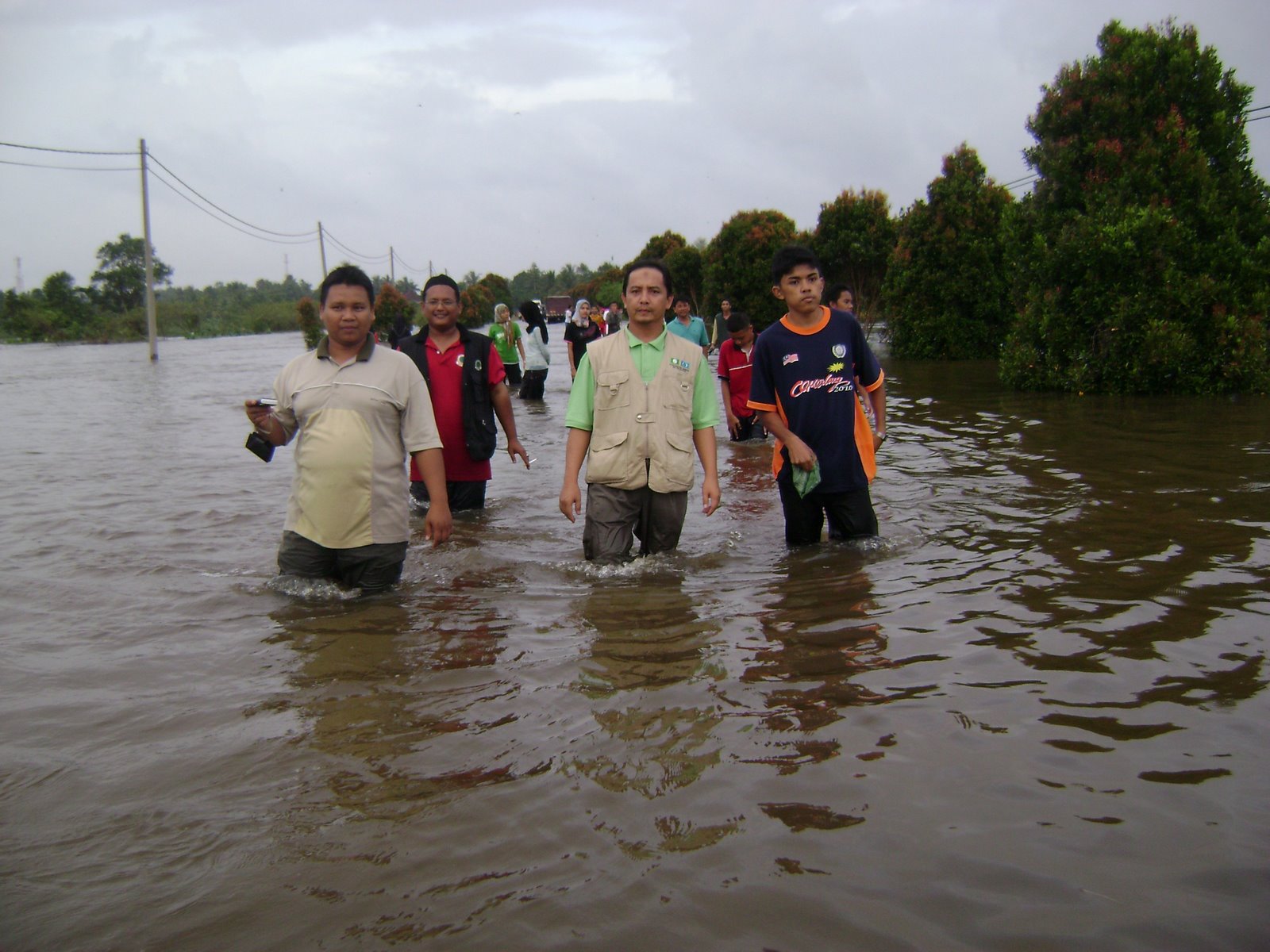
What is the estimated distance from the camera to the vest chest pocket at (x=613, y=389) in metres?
5.15

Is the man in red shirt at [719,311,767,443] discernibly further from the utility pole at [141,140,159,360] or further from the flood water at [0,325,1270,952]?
the utility pole at [141,140,159,360]

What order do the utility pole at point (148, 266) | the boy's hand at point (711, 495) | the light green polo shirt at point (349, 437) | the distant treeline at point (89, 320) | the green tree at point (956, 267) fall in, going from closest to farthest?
1. the light green polo shirt at point (349, 437)
2. the boy's hand at point (711, 495)
3. the green tree at point (956, 267)
4. the utility pole at point (148, 266)
5. the distant treeline at point (89, 320)

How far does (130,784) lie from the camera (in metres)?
3.22

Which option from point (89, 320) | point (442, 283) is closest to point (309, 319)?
point (89, 320)

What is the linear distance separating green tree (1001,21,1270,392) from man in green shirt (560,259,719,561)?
34.4 ft

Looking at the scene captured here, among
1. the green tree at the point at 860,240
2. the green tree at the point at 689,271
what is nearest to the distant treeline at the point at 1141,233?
the green tree at the point at 860,240

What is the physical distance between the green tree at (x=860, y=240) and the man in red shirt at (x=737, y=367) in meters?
16.7

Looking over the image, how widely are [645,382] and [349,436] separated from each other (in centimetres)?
152

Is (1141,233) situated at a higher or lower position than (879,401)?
higher

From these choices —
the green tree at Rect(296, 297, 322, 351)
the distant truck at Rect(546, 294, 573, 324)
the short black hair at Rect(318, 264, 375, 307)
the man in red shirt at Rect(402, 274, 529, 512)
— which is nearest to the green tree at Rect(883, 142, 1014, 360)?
the man in red shirt at Rect(402, 274, 529, 512)

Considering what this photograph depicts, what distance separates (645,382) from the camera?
5.17 metres

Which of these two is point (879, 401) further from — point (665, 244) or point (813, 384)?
point (665, 244)

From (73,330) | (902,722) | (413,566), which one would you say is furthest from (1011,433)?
(73,330)

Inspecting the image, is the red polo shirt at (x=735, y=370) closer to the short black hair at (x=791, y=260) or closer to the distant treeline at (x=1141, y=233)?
the distant treeline at (x=1141, y=233)
